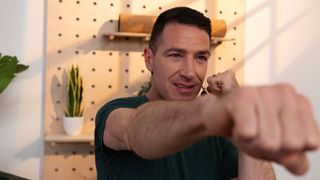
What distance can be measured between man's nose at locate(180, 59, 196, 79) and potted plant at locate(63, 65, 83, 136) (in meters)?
1.00

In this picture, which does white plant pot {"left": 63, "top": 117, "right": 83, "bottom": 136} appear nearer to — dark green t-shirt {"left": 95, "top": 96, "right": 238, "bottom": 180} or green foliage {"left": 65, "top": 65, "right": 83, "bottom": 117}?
green foliage {"left": 65, "top": 65, "right": 83, "bottom": 117}

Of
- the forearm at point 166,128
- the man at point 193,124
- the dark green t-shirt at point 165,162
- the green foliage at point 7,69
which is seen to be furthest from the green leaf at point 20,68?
the forearm at point 166,128

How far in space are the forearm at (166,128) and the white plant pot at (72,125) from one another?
1.47 metres

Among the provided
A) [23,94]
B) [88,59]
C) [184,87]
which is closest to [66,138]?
[23,94]

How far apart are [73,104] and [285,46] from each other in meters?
1.49

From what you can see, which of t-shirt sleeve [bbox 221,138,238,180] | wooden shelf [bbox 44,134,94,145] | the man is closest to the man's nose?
the man

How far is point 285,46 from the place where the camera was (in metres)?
2.75

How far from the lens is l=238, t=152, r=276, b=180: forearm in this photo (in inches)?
56.0

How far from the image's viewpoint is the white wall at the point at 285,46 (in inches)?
105

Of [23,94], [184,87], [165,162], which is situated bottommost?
[165,162]

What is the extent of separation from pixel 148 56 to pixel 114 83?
911 millimetres

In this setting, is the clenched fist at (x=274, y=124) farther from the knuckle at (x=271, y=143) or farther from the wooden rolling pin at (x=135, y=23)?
the wooden rolling pin at (x=135, y=23)

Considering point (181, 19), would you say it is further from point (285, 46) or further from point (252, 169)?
point (285, 46)

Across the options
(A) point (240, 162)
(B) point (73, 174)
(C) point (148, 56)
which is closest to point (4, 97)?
(B) point (73, 174)
